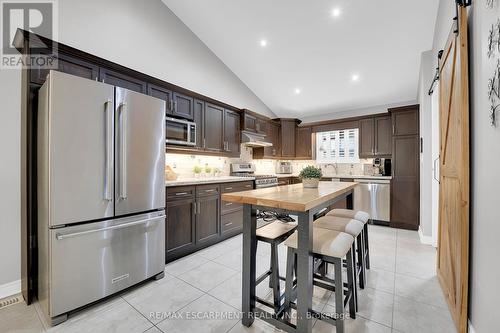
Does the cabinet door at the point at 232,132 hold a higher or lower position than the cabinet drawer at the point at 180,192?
higher

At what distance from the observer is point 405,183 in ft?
13.3

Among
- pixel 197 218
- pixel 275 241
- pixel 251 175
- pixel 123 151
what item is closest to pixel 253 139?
pixel 251 175

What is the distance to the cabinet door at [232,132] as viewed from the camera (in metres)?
4.13

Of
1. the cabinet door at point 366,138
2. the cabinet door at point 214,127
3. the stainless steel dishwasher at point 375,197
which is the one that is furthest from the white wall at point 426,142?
the cabinet door at point 214,127

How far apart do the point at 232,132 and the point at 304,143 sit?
2.32m

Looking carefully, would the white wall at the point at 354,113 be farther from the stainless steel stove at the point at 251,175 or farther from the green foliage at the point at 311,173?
the green foliage at the point at 311,173

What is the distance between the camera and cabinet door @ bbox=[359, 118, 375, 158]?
15.3 ft

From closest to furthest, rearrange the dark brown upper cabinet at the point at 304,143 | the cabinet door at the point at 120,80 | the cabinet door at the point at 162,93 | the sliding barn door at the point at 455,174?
the sliding barn door at the point at 455,174
the cabinet door at the point at 120,80
the cabinet door at the point at 162,93
the dark brown upper cabinet at the point at 304,143

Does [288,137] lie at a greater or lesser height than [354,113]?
lesser

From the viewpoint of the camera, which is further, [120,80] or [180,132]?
[180,132]

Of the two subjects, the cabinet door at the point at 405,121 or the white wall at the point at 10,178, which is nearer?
A: the white wall at the point at 10,178

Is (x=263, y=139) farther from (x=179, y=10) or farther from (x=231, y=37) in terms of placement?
(x=179, y=10)

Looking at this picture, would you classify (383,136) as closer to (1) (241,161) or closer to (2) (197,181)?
(1) (241,161)

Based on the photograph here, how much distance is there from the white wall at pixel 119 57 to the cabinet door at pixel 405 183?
3404 mm
